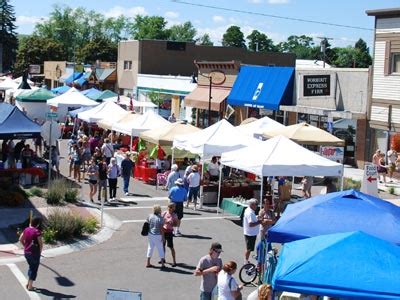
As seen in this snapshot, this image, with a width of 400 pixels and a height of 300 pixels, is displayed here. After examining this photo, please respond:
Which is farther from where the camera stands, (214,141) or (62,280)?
(214,141)

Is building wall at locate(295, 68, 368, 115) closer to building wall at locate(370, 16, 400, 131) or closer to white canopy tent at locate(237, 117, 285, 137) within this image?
building wall at locate(370, 16, 400, 131)

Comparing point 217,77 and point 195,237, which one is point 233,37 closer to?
point 217,77

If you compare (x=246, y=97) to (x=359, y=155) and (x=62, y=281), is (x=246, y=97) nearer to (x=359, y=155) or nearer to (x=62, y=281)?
(x=359, y=155)

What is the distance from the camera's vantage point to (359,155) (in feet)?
108

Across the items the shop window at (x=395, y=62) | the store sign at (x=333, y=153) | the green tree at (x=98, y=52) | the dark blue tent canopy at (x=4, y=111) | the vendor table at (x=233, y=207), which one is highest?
the green tree at (x=98, y=52)

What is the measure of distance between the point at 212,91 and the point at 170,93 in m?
7.85

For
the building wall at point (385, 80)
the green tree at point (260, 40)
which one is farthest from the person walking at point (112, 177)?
the green tree at point (260, 40)

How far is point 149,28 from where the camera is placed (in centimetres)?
16650

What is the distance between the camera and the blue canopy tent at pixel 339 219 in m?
10.9

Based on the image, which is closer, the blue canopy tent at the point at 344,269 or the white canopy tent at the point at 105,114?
the blue canopy tent at the point at 344,269

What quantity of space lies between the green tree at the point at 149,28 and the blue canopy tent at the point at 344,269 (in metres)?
160

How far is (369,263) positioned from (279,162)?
35.0 ft

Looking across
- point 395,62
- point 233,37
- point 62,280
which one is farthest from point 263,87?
point 233,37

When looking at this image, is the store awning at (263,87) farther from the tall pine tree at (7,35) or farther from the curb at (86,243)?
the tall pine tree at (7,35)
